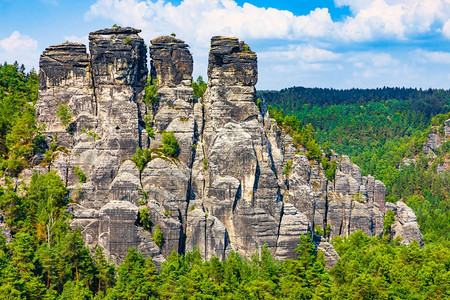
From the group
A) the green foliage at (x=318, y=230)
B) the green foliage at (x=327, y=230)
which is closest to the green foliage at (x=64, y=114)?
the green foliage at (x=318, y=230)

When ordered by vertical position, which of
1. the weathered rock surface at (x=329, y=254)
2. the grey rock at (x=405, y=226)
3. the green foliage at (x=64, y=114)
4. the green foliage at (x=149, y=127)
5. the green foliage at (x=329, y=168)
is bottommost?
A: the grey rock at (x=405, y=226)

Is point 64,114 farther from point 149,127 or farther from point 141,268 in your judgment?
point 141,268

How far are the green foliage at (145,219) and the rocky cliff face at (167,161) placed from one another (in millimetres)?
616

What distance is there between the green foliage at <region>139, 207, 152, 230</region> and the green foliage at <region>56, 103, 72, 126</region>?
16600 millimetres

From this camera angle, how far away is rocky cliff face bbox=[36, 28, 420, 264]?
81.9 m

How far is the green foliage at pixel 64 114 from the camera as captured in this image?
8884cm

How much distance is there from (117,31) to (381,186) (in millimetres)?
57081

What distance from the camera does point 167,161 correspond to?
8525 cm

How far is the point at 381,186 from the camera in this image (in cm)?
12300

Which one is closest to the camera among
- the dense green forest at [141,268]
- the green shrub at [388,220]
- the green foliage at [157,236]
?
the dense green forest at [141,268]

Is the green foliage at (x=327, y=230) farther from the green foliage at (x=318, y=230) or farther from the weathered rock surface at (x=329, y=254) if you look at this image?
the weathered rock surface at (x=329, y=254)

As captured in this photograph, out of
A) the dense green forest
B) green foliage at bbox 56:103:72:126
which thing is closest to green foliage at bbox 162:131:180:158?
green foliage at bbox 56:103:72:126

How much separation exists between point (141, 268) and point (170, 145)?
18.1 metres

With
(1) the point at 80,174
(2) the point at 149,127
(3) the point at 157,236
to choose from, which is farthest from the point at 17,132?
(3) the point at 157,236
